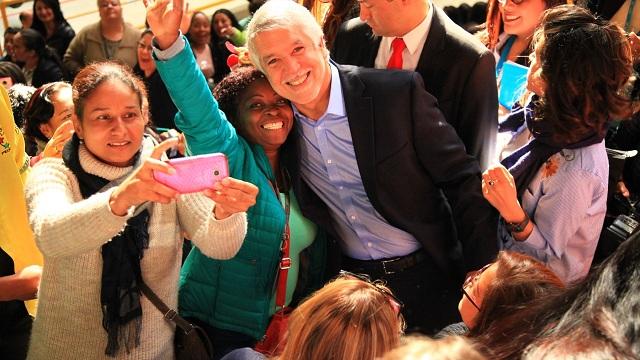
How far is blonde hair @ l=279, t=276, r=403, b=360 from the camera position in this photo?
1649 millimetres

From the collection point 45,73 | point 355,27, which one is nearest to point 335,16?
point 355,27

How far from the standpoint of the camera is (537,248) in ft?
7.61

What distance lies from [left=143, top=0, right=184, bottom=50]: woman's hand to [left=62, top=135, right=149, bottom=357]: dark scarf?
1.50 ft

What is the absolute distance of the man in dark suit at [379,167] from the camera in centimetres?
231

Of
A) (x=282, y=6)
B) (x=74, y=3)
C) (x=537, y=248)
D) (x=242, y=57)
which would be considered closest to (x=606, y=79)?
(x=537, y=248)

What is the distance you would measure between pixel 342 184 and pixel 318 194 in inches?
5.0

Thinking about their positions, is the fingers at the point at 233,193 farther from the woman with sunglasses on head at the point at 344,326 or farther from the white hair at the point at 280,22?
the white hair at the point at 280,22

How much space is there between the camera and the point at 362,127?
234 centimetres

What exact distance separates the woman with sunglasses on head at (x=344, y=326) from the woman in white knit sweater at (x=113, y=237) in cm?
38

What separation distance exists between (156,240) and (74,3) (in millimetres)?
11682

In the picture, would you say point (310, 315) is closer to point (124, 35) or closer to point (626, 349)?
point (626, 349)

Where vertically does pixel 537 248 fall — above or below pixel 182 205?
below

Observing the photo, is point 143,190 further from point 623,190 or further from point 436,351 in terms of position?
point 623,190

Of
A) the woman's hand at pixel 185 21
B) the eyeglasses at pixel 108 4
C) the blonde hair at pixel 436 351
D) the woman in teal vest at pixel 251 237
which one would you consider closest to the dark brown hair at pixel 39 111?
the woman's hand at pixel 185 21
